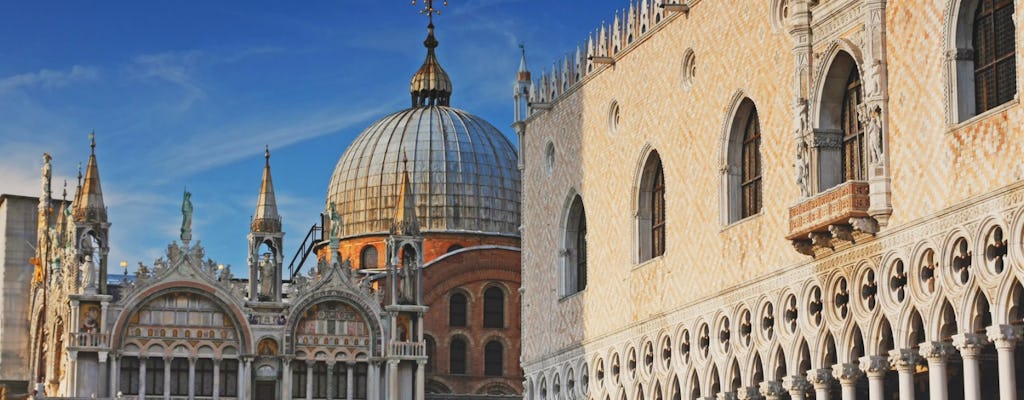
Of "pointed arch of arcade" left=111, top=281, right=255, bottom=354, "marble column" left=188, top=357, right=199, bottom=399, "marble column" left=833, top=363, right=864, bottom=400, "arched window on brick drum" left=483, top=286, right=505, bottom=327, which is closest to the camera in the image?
"marble column" left=833, top=363, right=864, bottom=400

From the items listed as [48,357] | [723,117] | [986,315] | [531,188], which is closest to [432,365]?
[48,357]

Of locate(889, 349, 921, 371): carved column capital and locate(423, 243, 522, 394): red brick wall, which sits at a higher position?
locate(423, 243, 522, 394): red brick wall

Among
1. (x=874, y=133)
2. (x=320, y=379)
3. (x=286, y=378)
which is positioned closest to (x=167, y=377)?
(x=286, y=378)

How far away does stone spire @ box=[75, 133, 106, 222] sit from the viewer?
4781cm

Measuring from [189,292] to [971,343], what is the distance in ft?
89.8

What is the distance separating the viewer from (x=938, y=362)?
25188 mm

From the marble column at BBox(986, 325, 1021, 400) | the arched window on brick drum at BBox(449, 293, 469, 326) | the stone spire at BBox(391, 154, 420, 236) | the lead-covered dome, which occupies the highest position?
the lead-covered dome

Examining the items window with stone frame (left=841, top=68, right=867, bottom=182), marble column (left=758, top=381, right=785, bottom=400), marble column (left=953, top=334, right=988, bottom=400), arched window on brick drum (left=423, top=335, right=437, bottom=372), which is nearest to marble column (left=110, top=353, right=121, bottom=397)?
arched window on brick drum (left=423, top=335, right=437, bottom=372)

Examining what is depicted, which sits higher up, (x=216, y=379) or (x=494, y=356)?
(x=494, y=356)

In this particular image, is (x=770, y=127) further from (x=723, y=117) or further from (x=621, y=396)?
(x=621, y=396)

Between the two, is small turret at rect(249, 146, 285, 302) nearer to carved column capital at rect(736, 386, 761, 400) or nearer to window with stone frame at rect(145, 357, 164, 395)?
window with stone frame at rect(145, 357, 164, 395)

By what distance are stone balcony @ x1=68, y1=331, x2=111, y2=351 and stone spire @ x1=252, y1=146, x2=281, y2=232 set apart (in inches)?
193

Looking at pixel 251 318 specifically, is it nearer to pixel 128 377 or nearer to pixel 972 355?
pixel 128 377

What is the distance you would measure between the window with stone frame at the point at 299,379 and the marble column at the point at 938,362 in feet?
85.3
